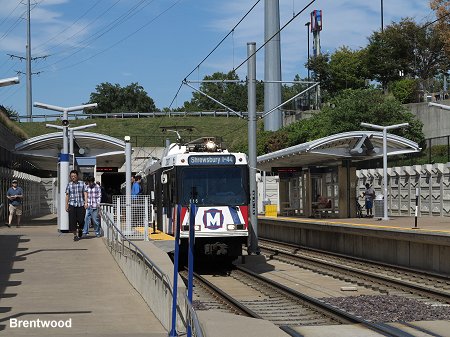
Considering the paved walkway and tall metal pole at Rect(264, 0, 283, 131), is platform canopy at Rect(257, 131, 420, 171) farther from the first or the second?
tall metal pole at Rect(264, 0, 283, 131)

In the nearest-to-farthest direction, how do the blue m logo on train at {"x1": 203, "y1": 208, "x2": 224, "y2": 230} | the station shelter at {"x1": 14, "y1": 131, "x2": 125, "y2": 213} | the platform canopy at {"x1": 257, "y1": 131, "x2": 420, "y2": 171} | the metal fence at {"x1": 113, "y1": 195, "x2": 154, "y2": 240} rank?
the blue m logo on train at {"x1": 203, "y1": 208, "x2": 224, "y2": 230} → the metal fence at {"x1": 113, "y1": 195, "x2": 154, "y2": 240} → the platform canopy at {"x1": 257, "y1": 131, "x2": 420, "y2": 171} → the station shelter at {"x1": 14, "y1": 131, "x2": 125, "y2": 213}

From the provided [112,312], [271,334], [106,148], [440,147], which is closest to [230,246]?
[112,312]

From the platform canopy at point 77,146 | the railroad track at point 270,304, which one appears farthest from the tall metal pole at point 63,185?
the platform canopy at point 77,146

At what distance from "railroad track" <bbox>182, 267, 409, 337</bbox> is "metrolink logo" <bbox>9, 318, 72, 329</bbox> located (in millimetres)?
3310

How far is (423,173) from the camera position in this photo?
3581 centimetres

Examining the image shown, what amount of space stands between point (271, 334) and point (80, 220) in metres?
12.2

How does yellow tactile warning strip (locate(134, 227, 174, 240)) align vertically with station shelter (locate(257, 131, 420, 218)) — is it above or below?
below

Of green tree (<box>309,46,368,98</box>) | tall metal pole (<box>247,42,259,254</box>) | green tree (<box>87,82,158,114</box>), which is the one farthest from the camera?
green tree (<box>87,82,158,114</box>)

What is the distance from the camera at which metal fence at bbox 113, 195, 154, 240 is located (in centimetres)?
2008

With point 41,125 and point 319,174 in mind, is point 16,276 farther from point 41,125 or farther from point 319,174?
point 41,125

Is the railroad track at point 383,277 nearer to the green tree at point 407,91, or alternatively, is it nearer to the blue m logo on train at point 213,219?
the blue m logo on train at point 213,219

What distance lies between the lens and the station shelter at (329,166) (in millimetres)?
29969

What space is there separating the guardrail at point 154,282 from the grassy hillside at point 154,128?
64746 millimetres

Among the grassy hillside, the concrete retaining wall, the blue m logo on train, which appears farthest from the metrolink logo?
the grassy hillside
